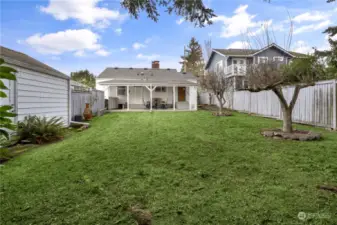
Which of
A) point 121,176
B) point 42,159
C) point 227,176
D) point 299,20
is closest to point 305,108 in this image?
point 299,20

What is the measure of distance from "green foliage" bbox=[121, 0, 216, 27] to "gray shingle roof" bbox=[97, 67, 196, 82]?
17.6 m

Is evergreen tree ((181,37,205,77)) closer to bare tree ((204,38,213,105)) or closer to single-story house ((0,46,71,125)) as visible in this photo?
bare tree ((204,38,213,105))

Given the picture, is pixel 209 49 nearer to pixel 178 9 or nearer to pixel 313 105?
pixel 313 105

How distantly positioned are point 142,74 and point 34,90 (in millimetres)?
16323

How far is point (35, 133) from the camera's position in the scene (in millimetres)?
6816

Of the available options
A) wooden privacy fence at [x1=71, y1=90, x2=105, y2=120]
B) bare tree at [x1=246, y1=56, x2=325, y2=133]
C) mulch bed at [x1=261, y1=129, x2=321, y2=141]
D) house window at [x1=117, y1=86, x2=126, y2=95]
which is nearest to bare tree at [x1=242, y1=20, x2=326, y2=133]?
bare tree at [x1=246, y1=56, x2=325, y2=133]

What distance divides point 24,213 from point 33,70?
21.5 ft

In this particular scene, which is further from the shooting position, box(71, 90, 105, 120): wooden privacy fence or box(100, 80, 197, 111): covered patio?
box(100, 80, 197, 111): covered patio

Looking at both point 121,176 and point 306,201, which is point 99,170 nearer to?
point 121,176

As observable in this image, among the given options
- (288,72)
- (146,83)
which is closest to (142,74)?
(146,83)

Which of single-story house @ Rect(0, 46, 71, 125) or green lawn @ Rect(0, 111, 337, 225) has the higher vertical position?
single-story house @ Rect(0, 46, 71, 125)

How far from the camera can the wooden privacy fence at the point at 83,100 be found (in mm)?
12064

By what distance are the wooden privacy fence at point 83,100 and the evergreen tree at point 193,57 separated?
95.8ft

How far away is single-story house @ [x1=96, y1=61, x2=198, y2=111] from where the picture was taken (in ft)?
63.9
